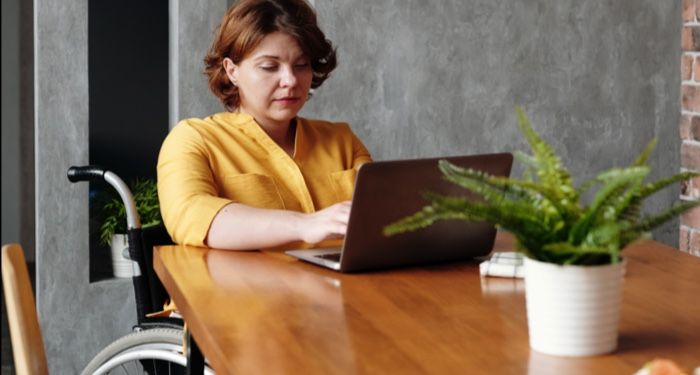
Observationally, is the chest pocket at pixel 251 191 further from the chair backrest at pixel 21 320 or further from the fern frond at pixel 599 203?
the fern frond at pixel 599 203

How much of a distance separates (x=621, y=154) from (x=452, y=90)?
696 mm

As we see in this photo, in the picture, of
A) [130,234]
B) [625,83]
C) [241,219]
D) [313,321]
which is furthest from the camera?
[625,83]

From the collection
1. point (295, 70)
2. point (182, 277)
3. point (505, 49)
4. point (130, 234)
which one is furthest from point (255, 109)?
point (505, 49)

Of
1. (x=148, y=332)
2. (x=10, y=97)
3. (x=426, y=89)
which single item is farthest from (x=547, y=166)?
(x=10, y=97)

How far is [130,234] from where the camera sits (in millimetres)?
2611

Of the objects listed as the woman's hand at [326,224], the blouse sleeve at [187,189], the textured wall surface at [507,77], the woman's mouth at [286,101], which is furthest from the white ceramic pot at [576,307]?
the textured wall surface at [507,77]

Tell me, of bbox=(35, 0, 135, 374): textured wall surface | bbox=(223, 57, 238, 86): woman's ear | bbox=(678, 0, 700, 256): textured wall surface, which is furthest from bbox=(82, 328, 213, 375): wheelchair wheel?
bbox=(678, 0, 700, 256): textured wall surface

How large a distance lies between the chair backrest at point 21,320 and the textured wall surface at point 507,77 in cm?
222

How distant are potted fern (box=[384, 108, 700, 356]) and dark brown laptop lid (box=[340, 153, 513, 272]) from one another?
0.46 meters

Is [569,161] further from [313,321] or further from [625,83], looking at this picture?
[313,321]

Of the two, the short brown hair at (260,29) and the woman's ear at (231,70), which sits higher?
the short brown hair at (260,29)

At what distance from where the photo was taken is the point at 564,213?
1.41 meters

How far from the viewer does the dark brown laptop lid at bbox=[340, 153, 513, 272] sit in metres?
1.90

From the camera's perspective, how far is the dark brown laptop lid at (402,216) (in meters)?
1.90
